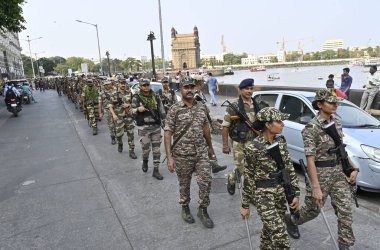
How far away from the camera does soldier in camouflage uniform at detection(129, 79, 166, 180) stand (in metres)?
6.38

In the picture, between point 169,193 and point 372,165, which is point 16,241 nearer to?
point 169,193

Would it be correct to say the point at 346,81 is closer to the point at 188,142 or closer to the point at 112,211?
the point at 188,142

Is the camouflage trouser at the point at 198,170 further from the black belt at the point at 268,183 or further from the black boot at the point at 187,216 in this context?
the black belt at the point at 268,183

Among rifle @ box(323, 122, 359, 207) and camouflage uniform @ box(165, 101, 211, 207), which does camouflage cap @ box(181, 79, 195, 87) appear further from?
rifle @ box(323, 122, 359, 207)

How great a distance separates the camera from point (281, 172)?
118 inches

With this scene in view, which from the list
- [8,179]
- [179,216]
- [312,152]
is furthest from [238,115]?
[8,179]

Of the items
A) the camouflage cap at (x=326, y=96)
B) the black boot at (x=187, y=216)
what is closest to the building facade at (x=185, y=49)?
the black boot at (x=187, y=216)

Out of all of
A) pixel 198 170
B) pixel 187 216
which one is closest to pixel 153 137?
pixel 187 216

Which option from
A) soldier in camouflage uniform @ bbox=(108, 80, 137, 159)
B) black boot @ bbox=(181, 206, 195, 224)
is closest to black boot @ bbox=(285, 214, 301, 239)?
black boot @ bbox=(181, 206, 195, 224)

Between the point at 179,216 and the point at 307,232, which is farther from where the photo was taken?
the point at 179,216

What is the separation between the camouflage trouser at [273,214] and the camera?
3.03 m

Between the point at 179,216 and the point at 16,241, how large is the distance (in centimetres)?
210

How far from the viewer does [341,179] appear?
3453mm

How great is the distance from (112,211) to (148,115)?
1.95 metres
